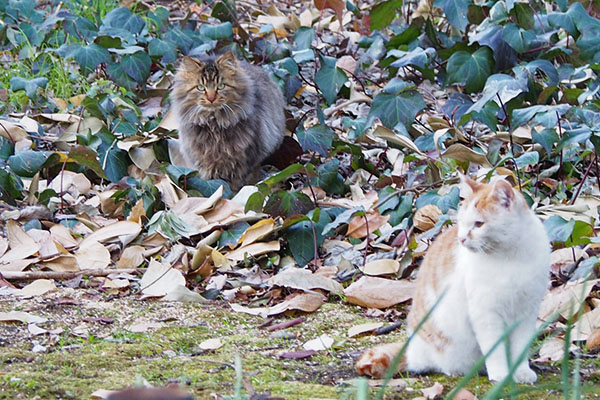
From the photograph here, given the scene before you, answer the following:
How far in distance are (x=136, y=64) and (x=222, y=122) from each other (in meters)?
Result: 0.86

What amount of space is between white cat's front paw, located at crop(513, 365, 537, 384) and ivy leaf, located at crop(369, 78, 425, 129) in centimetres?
201

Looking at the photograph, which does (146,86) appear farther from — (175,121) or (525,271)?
(525,271)

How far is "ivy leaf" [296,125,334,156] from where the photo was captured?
4.16 metres

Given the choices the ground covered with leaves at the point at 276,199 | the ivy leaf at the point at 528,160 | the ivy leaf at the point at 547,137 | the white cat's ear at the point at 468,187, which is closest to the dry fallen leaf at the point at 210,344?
the ground covered with leaves at the point at 276,199

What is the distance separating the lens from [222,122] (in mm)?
4410

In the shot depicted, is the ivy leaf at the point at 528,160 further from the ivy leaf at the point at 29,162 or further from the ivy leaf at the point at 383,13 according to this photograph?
the ivy leaf at the point at 29,162

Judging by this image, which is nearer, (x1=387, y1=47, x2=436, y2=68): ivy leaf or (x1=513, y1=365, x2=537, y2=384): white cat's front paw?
(x1=513, y1=365, x2=537, y2=384): white cat's front paw

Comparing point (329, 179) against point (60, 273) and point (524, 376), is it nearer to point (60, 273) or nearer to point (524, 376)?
point (60, 273)

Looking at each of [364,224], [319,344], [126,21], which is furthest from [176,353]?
[126,21]

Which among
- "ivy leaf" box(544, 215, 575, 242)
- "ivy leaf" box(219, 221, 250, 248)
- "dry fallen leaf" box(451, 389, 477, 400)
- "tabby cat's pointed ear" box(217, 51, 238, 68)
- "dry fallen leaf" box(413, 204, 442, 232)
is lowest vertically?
"ivy leaf" box(219, 221, 250, 248)

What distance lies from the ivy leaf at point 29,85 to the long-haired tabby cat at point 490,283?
10.5 feet

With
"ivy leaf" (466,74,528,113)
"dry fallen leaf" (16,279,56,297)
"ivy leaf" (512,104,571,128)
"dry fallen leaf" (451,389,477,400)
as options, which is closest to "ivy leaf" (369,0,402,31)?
"ivy leaf" (466,74,528,113)

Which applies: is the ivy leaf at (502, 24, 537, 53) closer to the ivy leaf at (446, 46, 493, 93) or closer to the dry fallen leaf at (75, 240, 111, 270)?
the ivy leaf at (446, 46, 493, 93)

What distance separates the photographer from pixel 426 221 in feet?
10.6
